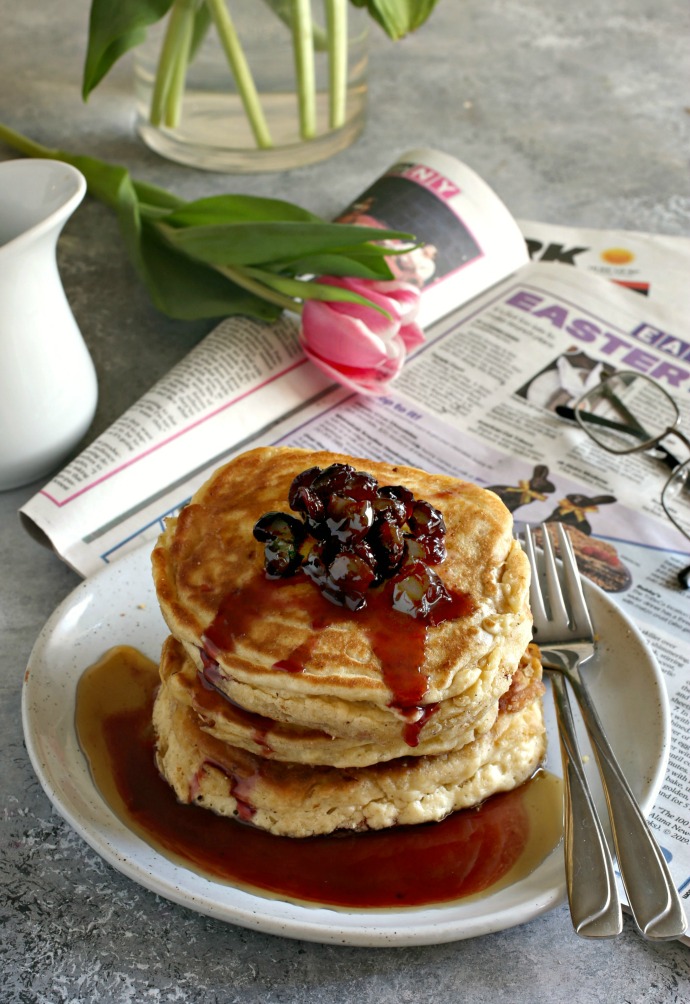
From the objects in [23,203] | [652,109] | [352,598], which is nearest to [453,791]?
[352,598]

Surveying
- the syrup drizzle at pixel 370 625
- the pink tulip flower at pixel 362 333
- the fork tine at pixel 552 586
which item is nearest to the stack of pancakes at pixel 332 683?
the syrup drizzle at pixel 370 625

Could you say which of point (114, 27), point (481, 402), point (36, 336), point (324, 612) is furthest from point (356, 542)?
point (114, 27)

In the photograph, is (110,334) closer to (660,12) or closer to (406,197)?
(406,197)

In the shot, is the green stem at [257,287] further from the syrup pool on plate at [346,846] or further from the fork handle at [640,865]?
the fork handle at [640,865]

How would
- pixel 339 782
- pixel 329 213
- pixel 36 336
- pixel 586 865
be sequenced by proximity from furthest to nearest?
pixel 329 213 → pixel 36 336 → pixel 339 782 → pixel 586 865

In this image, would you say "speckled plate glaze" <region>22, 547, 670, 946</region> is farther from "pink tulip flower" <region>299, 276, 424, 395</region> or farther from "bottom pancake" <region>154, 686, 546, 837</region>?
"pink tulip flower" <region>299, 276, 424, 395</region>

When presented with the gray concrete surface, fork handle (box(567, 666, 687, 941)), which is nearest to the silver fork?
fork handle (box(567, 666, 687, 941))

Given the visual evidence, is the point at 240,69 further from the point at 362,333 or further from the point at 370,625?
the point at 370,625
